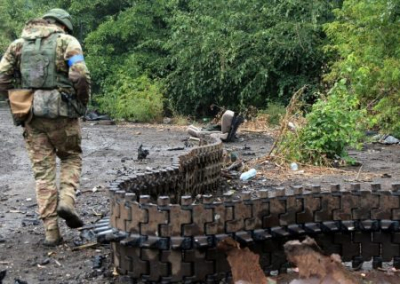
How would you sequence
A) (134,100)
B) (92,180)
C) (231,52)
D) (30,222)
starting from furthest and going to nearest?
(134,100) → (231,52) → (92,180) → (30,222)

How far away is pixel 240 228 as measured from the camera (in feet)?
12.5

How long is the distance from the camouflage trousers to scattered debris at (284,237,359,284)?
298 centimetres

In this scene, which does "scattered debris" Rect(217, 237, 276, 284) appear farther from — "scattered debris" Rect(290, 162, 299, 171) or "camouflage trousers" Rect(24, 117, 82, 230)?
"scattered debris" Rect(290, 162, 299, 171)

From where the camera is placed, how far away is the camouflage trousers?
16.8 feet

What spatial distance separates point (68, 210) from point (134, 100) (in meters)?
18.6

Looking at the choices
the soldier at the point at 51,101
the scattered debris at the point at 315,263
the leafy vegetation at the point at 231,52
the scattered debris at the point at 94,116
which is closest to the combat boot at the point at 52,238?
the soldier at the point at 51,101

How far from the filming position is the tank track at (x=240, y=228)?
3.71 meters

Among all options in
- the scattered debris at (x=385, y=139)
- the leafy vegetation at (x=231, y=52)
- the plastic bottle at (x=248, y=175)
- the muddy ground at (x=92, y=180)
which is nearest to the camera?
the muddy ground at (x=92, y=180)

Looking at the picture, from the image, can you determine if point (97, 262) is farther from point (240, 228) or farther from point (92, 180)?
point (92, 180)

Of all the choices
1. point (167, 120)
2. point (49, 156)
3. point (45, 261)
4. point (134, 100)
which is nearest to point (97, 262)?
point (45, 261)

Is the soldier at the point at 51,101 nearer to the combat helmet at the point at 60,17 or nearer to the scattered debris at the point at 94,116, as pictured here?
the combat helmet at the point at 60,17

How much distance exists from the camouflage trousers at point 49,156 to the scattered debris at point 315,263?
298 centimetres

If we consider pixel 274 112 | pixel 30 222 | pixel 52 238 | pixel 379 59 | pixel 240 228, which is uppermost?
pixel 379 59

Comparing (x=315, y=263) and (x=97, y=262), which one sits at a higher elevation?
(x=315, y=263)
